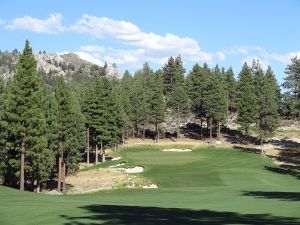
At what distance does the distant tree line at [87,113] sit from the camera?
4072 cm

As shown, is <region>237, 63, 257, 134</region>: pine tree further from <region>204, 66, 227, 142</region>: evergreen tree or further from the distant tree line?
<region>204, 66, 227, 142</region>: evergreen tree

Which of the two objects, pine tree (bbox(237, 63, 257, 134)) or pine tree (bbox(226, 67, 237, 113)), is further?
pine tree (bbox(226, 67, 237, 113))

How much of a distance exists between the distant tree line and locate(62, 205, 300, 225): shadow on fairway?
22.3 m

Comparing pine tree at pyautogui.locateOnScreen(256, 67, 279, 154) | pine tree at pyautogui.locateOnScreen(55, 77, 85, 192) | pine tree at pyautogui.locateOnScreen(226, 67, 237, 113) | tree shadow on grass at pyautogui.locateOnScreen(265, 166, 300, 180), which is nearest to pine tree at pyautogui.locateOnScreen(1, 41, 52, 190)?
pine tree at pyautogui.locateOnScreen(55, 77, 85, 192)

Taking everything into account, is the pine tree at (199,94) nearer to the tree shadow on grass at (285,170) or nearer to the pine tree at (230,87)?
the pine tree at (230,87)

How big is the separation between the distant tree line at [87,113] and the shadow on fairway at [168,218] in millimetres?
22344

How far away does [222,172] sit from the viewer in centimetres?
5550

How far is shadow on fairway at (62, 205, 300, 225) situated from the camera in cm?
1680

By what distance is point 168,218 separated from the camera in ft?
59.0

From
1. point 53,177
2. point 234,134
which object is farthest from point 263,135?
point 53,177

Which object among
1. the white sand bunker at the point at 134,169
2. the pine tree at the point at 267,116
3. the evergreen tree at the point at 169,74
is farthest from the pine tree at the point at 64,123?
the evergreen tree at the point at 169,74

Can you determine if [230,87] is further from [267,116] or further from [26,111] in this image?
[26,111]

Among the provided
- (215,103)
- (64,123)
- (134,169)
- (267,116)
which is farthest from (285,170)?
(215,103)

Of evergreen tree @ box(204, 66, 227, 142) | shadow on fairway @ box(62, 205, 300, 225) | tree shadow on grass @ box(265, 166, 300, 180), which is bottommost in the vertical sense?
tree shadow on grass @ box(265, 166, 300, 180)
